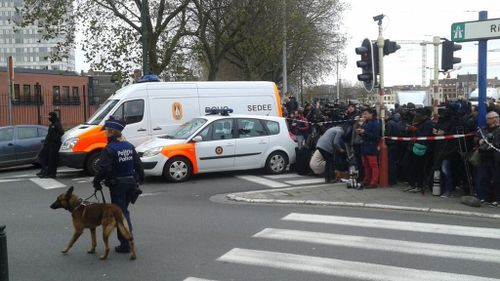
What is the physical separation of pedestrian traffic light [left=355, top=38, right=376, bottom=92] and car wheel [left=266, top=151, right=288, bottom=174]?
10.9 feet

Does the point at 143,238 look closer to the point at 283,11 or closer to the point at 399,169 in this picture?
the point at 399,169

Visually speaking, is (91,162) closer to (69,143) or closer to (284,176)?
(69,143)

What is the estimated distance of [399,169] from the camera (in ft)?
37.0

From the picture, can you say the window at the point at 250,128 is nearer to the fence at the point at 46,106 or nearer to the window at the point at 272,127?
the window at the point at 272,127

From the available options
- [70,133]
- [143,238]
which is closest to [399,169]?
[143,238]

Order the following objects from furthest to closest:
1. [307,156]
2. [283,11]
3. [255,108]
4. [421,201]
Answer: [283,11], [255,108], [307,156], [421,201]

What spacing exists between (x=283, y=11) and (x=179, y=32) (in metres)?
5.80

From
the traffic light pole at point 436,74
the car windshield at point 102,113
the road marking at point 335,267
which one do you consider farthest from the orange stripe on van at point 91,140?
the traffic light pole at point 436,74

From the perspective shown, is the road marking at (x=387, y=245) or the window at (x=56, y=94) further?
the window at (x=56, y=94)

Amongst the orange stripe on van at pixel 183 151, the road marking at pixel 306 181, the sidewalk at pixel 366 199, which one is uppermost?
the orange stripe on van at pixel 183 151

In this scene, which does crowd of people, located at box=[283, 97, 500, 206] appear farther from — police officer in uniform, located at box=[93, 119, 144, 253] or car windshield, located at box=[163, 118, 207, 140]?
police officer in uniform, located at box=[93, 119, 144, 253]

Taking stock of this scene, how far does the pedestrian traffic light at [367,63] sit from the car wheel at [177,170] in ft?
14.7

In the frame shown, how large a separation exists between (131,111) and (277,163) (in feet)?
13.8

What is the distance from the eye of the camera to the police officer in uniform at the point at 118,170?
6.28 m
